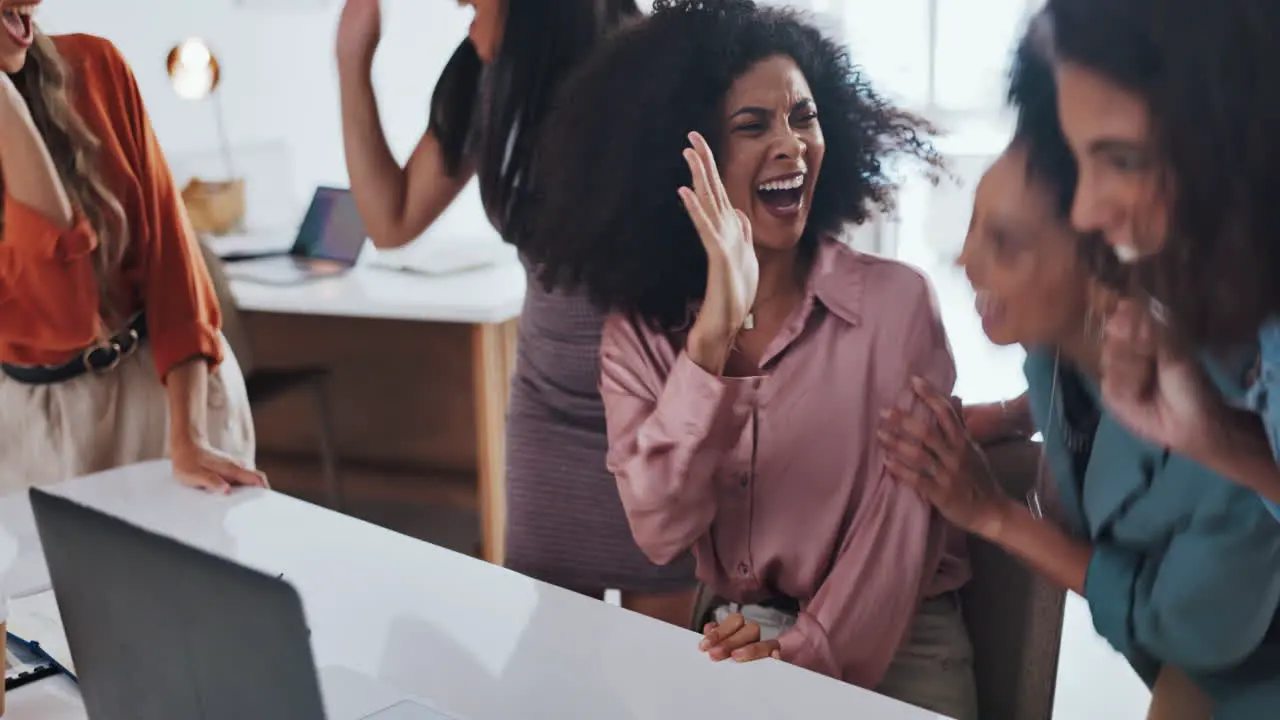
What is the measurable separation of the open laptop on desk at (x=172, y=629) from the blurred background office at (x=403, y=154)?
0.46m

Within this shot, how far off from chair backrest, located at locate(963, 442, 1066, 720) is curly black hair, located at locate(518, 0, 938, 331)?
25 cm

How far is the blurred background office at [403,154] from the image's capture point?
87cm

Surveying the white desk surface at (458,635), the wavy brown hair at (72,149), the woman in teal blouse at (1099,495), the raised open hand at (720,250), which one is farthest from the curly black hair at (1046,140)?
the wavy brown hair at (72,149)

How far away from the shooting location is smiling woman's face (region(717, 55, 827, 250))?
3.17ft

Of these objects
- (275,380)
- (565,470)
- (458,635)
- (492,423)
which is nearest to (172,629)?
(458,635)

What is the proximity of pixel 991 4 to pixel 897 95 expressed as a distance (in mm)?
155

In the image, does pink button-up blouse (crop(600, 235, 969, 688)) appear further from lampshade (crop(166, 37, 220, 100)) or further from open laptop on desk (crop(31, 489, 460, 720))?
lampshade (crop(166, 37, 220, 100))

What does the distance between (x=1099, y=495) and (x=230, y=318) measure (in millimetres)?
1144

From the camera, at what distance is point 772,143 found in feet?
3.19

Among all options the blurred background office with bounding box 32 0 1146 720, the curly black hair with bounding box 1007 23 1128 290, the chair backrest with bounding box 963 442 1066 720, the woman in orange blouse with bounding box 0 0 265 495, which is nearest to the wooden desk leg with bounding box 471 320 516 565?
the blurred background office with bounding box 32 0 1146 720

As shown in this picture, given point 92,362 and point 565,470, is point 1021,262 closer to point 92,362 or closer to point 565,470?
point 565,470

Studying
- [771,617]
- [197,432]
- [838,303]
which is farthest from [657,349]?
[197,432]

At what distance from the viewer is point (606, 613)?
111 cm

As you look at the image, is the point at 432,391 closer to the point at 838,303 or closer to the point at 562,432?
the point at 562,432
